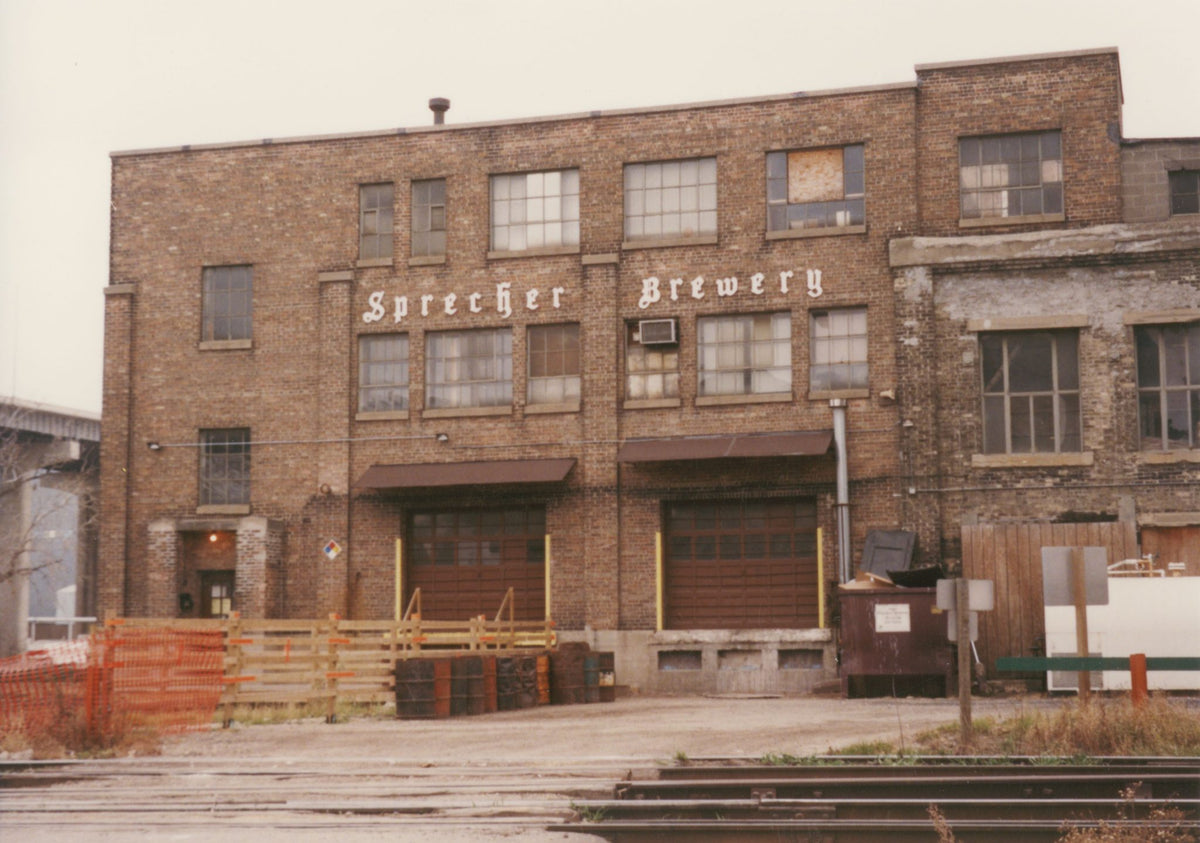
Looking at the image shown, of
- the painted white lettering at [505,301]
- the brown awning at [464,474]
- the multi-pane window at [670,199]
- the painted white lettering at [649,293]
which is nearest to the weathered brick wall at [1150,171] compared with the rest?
the multi-pane window at [670,199]

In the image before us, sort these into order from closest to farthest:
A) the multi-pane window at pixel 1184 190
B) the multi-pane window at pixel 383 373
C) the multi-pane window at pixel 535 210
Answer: the multi-pane window at pixel 1184 190
the multi-pane window at pixel 535 210
the multi-pane window at pixel 383 373

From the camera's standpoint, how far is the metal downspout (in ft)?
88.4

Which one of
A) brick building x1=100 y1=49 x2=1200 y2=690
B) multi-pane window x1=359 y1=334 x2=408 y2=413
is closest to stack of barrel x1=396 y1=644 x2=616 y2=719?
brick building x1=100 y1=49 x2=1200 y2=690

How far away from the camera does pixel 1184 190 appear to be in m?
26.8

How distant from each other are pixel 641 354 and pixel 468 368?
144 inches

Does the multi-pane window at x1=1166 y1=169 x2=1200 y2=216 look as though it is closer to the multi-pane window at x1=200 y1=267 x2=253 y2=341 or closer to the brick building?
the brick building

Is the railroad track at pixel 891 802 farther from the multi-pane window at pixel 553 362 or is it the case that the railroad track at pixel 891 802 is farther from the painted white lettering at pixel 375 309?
the painted white lettering at pixel 375 309

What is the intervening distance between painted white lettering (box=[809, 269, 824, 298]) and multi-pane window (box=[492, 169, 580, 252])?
4.90 meters

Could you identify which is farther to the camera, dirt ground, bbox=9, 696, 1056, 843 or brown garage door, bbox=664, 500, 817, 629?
brown garage door, bbox=664, 500, 817, 629

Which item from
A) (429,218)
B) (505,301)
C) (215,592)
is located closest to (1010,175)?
(505,301)

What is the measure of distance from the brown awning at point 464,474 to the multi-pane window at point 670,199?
5050mm

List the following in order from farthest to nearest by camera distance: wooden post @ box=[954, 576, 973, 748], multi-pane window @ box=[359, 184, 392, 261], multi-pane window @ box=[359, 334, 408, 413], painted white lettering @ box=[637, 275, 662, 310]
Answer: multi-pane window @ box=[359, 184, 392, 261], multi-pane window @ box=[359, 334, 408, 413], painted white lettering @ box=[637, 275, 662, 310], wooden post @ box=[954, 576, 973, 748]

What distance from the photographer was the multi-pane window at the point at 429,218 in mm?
30219

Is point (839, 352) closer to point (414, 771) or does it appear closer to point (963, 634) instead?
point (963, 634)
